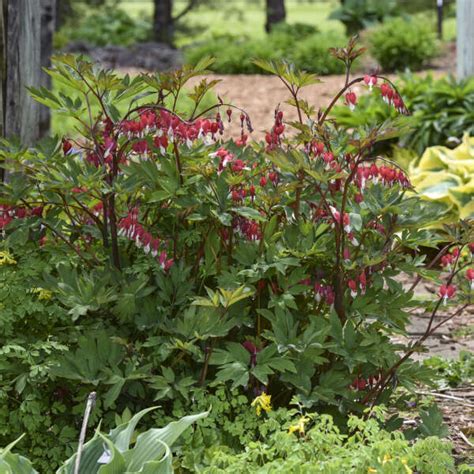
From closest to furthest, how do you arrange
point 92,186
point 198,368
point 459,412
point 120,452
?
point 120,452 < point 92,186 < point 198,368 < point 459,412

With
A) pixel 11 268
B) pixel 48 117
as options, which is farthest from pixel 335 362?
pixel 48 117

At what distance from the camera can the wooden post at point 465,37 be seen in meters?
8.59

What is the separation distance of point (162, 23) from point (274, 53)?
5097 millimetres

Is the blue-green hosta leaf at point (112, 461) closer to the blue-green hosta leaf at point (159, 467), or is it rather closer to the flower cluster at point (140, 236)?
the blue-green hosta leaf at point (159, 467)

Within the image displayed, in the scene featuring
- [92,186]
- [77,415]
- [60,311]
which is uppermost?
[92,186]

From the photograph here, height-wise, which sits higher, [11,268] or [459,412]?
[11,268]

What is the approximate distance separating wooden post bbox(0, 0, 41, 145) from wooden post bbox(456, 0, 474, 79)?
4.84m

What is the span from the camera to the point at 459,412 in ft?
13.3

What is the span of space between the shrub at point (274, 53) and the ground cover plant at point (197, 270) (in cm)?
1064

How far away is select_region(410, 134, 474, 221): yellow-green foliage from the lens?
6.37 meters

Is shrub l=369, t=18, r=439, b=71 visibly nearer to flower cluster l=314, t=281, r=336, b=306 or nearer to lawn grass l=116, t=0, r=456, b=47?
lawn grass l=116, t=0, r=456, b=47

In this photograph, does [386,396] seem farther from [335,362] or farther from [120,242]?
[120,242]

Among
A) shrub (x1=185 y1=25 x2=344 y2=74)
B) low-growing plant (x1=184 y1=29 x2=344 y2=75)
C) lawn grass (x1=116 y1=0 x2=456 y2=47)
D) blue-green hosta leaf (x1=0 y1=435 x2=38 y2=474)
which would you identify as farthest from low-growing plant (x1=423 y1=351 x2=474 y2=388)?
lawn grass (x1=116 y1=0 x2=456 y2=47)

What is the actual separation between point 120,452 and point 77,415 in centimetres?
73
